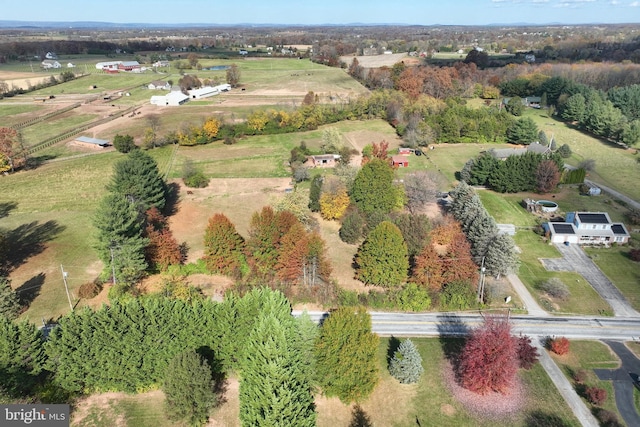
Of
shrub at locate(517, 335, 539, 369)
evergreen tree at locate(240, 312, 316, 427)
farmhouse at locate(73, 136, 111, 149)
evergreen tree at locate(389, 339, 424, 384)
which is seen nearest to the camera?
evergreen tree at locate(240, 312, 316, 427)

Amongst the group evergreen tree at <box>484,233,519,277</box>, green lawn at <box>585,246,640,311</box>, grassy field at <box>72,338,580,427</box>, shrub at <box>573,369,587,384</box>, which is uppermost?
evergreen tree at <box>484,233,519,277</box>

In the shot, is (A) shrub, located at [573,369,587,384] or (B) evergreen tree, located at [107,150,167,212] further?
(B) evergreen tree, located at [107,150,167,212]

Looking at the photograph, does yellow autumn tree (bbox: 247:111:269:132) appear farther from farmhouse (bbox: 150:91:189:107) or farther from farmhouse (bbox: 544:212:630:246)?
farmhouse (bbox: 544:212:630:246)

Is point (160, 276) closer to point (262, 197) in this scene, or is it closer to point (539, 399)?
point (262, 197)

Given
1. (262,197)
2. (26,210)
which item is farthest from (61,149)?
(262,197)

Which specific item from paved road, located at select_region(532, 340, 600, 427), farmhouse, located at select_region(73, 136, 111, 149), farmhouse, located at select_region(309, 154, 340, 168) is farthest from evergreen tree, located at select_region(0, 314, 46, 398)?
farmhouse, located at select_region(73, 136, 111, 149)

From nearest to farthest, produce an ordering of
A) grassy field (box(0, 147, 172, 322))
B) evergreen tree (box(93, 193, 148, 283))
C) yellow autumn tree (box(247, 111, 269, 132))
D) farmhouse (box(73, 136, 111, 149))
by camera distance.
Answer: evergreen tree (box(93, 193, 148, 283)) < grassy field (box(0, 147, 172, 322)) < farmhouse (box(73, 136, 111, 149)) < yellow autumn tree (box(247, 111, 269, 132))

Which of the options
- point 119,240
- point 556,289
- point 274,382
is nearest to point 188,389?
point 274,382

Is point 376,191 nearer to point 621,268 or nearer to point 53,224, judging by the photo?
point 621,268
